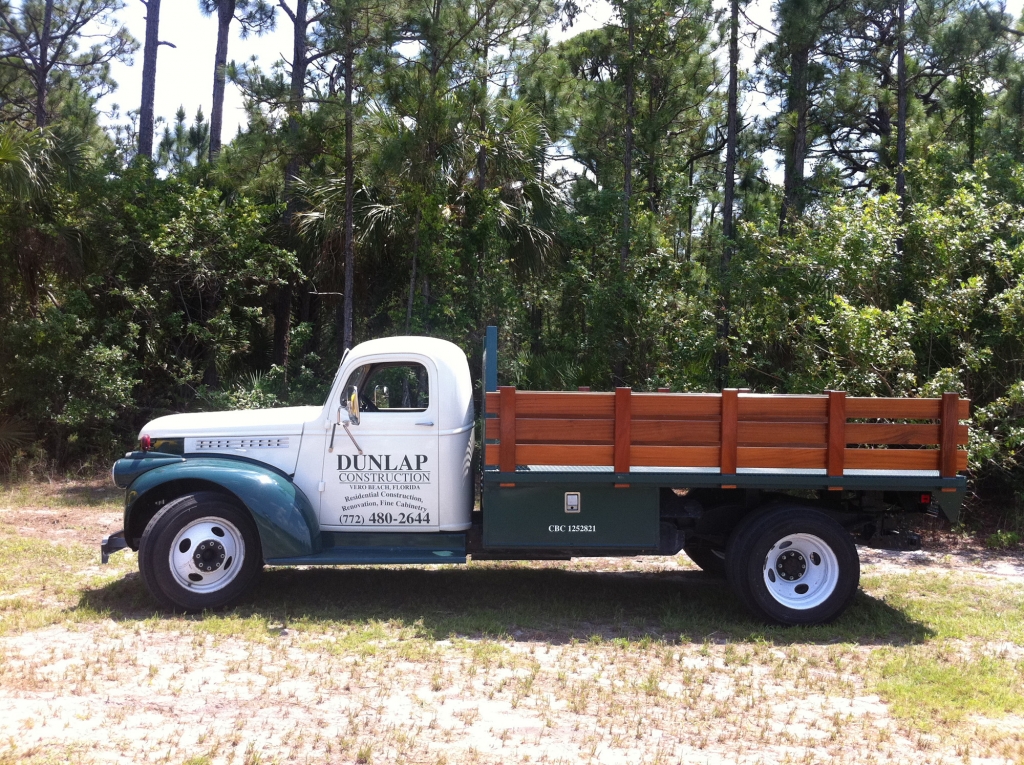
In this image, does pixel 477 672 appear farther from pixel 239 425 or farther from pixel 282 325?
pixel 282 325

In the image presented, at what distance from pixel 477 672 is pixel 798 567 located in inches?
101

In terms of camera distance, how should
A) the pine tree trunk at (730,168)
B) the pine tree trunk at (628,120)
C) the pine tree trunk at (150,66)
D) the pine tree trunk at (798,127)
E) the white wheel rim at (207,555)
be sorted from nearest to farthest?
the white wheel rim at (207,555) → the pine tree trunk at (730,168) → the pine tree trunk at (628,120) → the pine tree trunk at (798,127) → the pine tree trunk at (150,66)

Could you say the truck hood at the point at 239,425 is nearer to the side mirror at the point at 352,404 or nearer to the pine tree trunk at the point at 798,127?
the side mirror at the point at 352,404

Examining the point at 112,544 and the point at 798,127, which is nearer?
the point at 112,544

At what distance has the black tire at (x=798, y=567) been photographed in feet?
21.2

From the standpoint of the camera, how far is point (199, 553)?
6.50m

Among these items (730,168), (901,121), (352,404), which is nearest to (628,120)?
(730,168)

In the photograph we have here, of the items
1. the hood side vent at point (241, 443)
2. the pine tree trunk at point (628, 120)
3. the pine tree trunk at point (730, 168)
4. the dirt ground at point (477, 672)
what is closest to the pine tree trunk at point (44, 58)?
the pine tree trunk at point (628, 120)

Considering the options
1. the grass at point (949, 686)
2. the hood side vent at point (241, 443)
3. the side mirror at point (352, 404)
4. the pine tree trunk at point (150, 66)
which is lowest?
the grass at point (949, 686)

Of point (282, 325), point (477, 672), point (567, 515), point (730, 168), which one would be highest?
point (730, 168)

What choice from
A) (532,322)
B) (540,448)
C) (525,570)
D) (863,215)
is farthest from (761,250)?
(540,448)

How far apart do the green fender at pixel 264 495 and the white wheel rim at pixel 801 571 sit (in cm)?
322

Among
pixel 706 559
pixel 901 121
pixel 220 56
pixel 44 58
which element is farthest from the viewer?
pixel 44 58

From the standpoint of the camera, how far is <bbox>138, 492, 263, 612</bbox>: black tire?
21.0 feet
